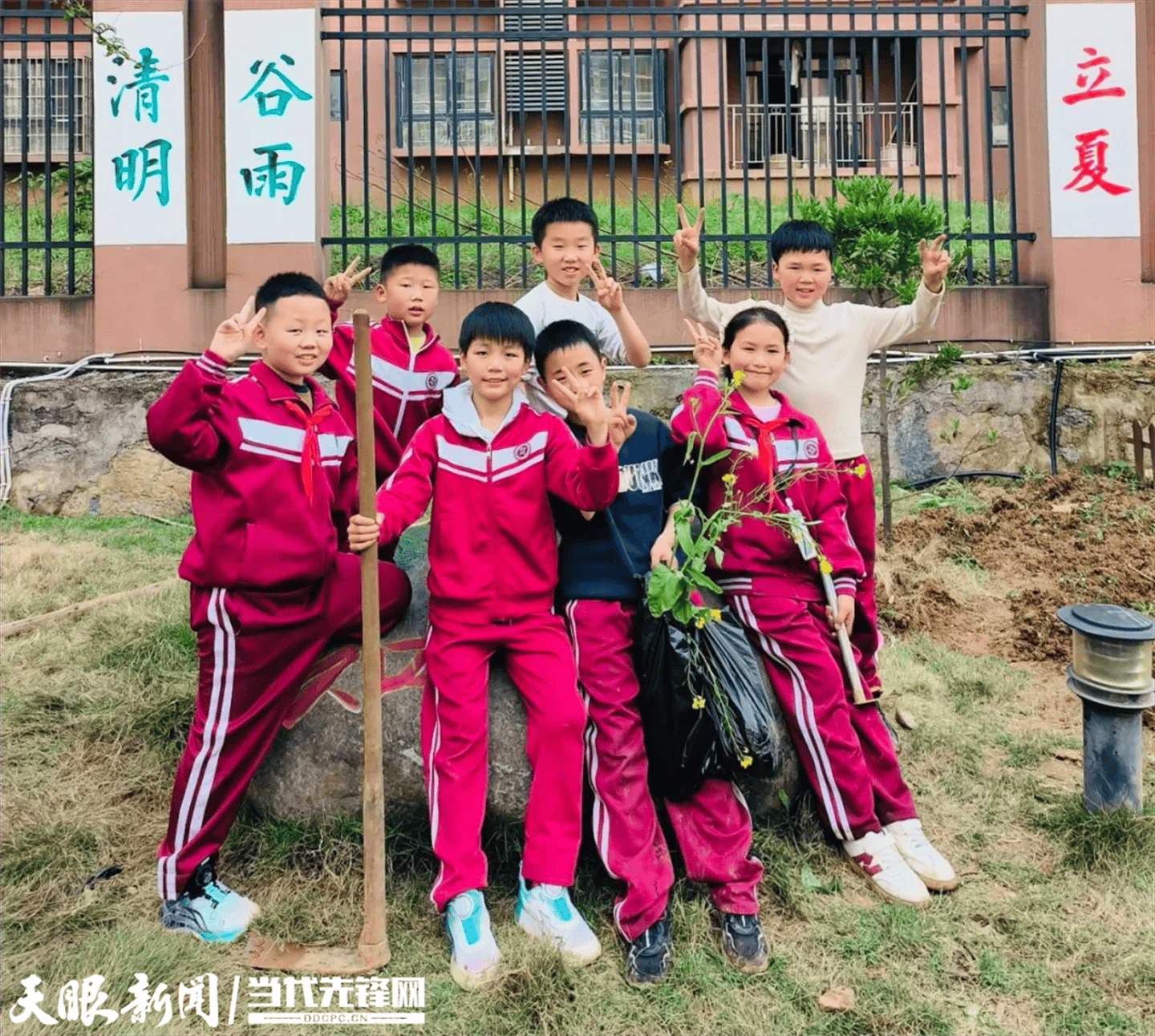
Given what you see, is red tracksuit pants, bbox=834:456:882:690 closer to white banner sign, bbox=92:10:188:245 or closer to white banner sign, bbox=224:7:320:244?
white banner sign, bbox=224:7:320:244

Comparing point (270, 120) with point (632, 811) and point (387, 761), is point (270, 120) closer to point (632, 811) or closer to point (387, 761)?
point (387, 761)

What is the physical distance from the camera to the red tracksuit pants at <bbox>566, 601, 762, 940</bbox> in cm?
242

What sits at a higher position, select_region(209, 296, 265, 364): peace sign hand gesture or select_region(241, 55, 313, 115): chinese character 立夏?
select_region(241, 55, 313, 115): chinese character 立夏

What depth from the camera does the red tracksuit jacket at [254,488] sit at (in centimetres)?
242

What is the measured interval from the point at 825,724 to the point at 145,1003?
6.37 feet

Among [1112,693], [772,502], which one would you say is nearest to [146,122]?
[772,502]

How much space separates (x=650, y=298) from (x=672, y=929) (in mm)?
4654

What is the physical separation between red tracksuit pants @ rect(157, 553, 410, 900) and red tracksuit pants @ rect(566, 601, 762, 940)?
0.82 metres

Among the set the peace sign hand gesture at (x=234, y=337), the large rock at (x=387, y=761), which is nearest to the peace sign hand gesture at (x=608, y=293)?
the peace sign hand gesture at (x=234, y=337)

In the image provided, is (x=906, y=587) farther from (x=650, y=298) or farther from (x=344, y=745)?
(x=344, y=745)

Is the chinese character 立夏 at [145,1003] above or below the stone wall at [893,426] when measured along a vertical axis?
below

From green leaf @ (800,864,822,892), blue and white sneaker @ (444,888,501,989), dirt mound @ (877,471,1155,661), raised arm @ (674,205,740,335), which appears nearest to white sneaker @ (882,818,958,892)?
green leaf @ (800,864,822,892)

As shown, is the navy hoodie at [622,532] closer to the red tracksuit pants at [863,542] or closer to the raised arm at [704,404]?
the raised arm at [704,404]

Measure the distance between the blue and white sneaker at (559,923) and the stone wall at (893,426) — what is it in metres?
4.18
